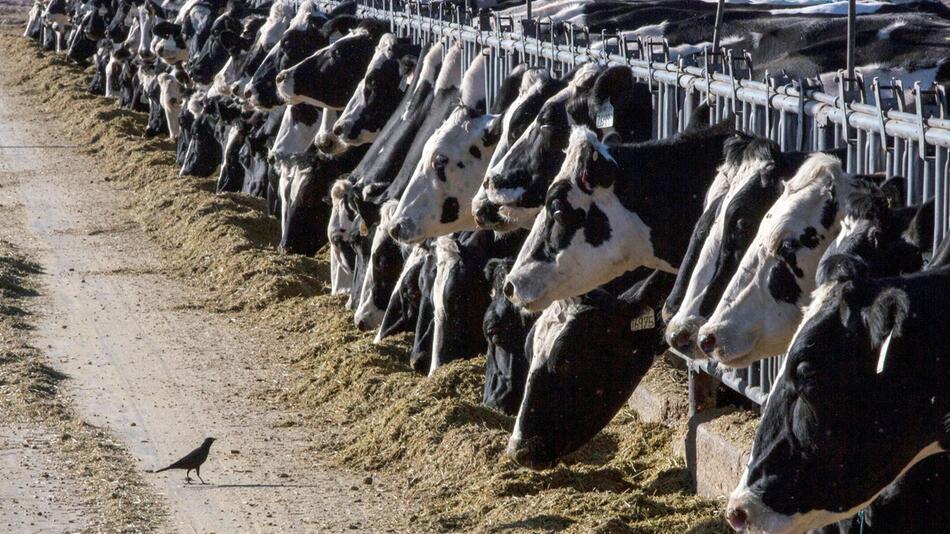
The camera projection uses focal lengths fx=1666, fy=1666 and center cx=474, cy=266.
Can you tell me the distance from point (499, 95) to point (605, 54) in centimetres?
62

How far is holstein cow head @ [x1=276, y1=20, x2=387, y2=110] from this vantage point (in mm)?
12320

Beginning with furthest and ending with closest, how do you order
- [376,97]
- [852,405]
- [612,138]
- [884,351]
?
[376,97] → [612,138] → [852,405] → [884,351]

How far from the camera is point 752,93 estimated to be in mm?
6672

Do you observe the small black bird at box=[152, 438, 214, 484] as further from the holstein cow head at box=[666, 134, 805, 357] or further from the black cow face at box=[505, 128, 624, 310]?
the holstein cow head at box=[666, 134, 805, 357]

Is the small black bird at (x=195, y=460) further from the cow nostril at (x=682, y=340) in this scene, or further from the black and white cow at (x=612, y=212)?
the cow nostril at (x=682, y=340)

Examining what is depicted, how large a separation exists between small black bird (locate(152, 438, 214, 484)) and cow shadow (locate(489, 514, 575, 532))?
5.62 ft

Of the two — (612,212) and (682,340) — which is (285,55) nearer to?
(612,212)

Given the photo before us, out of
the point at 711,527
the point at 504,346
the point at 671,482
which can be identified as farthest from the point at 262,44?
the point at 711,527

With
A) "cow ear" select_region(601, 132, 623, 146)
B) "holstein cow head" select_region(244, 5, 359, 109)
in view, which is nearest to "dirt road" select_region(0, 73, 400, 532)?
"holstein cow head" select_region(244, 5, 359, 109)

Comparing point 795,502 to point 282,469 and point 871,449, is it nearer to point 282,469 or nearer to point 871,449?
point 871,449

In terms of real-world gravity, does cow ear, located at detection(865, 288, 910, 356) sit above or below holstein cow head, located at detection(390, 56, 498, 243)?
above

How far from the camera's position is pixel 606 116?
23.8ft

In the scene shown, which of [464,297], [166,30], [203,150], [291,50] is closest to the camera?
[464,297]

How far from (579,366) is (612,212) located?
0.91 m
